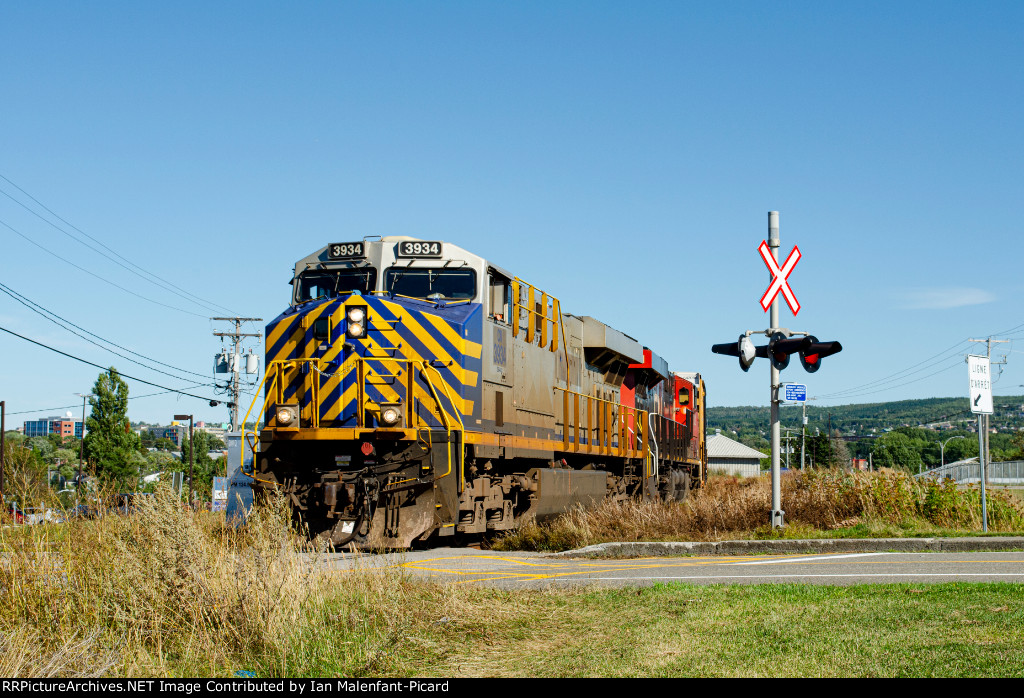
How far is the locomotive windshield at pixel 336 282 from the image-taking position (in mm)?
14836

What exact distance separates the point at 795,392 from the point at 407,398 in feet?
22.7

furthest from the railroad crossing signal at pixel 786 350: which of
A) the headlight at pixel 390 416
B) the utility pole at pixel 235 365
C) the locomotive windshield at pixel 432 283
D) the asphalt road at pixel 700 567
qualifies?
the utility pole at pixel 235 365

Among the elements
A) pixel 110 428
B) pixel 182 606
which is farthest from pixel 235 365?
pixel 182 606

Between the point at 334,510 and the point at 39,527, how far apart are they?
425cm

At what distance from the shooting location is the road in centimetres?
1037

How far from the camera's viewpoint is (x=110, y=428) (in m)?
76.2

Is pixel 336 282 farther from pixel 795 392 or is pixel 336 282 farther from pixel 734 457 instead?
pixel 734 457

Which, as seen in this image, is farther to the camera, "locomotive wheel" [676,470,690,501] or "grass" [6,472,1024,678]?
"locomotive wheel" [676,470,690,501]

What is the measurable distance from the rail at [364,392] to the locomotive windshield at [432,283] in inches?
50.5

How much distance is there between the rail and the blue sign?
5.71 meters

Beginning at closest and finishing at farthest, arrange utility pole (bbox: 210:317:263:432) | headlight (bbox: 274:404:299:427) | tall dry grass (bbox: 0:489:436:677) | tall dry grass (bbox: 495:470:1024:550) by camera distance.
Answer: tall dry grass (bbox: 0:489:436:677) → headlight (bbox: 274:404:299:427) → tall dry grass (bbox: 495:470:1024:550) → utility pole (bbox: 210:317:263:432)

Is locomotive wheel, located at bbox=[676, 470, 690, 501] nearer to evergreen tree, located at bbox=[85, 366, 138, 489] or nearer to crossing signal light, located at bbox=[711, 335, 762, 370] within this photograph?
crossing signal light, located at bbox=[711, 335, 762, 370]

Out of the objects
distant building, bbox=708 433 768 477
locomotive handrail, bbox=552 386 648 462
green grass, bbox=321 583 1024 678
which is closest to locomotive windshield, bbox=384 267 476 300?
locomotive handrail, bbox=552 386 648 462

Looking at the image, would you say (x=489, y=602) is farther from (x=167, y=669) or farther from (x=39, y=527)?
(x=39, y=527)
